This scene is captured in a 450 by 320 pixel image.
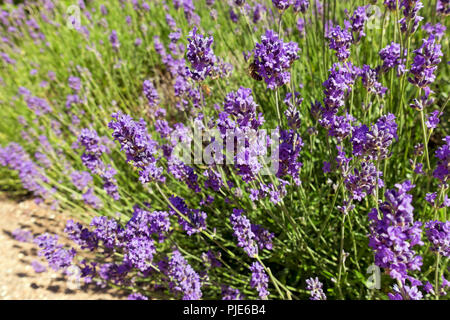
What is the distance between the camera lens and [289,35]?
2.92 metres

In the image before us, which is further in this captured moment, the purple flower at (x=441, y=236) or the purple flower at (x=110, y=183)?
the purple flower at (x=110, y=183)

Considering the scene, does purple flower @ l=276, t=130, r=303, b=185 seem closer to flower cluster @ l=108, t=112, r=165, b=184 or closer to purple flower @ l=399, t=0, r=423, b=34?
flower cluster @ l=108, t=112, r=165, b=184

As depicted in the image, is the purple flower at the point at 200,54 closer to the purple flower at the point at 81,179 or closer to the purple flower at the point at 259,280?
the purple flower at the point at 259,280

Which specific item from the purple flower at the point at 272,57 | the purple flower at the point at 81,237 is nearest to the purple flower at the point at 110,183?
the purple flower at the point at 81,237

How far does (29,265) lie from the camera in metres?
3.17

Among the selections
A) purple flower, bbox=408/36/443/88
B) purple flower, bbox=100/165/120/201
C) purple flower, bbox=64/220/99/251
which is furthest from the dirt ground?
purple flower, bbox=408/36/443/88

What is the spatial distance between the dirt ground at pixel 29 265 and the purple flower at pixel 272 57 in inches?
89.9

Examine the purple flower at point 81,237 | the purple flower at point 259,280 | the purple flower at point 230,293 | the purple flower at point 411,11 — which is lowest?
the purple flower at point 230,293

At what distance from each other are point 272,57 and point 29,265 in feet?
10.6

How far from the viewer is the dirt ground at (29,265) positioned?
2.82 meters

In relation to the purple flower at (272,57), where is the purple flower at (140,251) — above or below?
below

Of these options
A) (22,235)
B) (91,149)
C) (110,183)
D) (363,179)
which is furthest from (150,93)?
(22,235)

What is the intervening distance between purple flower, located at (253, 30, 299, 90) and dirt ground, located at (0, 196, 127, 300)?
2.28 m

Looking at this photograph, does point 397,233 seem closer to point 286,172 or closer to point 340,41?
point 286,172
